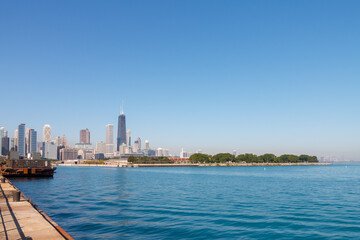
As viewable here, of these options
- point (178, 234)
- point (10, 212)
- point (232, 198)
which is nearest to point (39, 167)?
point (232, 198)

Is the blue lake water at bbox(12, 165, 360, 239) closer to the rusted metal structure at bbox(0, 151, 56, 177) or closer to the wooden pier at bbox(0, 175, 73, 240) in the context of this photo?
the wooden pier at bbox(0, 175, 73, 240)

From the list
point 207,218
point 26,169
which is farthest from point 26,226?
point 26,169

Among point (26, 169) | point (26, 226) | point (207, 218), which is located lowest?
point (207, 218)

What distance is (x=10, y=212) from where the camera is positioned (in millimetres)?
29844

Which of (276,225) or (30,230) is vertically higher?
(30,230)

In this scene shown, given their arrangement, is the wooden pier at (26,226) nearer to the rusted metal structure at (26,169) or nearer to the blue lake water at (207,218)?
the blue lake water at (207,218)

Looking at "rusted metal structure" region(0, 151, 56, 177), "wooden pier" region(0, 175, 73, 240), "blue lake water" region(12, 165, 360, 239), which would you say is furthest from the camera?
"rusted metal structure" region(0, 151, 56, 177)

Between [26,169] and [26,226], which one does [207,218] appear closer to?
[26,226]

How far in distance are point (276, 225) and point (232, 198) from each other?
22.1m

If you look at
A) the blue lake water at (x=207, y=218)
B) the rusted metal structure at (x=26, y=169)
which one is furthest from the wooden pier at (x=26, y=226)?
the rusted metal structure at (x=26, y=169)

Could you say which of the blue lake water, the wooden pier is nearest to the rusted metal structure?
the blue lake water

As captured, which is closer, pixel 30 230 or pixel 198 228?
pixel 30 230

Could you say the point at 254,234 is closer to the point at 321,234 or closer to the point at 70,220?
the point at 321,234

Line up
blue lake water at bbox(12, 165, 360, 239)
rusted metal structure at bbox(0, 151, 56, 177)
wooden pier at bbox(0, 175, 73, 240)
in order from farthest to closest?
1. rusted metal structure at bbox(0, 151, 56, 177)
2. blue lake water at bbox(12, 165, 360, 239)
3. wooden pier at bbox(0, 175, 73, 240)
